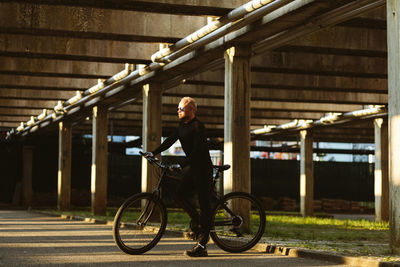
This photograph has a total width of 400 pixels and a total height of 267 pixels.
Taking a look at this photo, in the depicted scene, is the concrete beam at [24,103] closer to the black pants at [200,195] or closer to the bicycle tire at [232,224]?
the bicycle tire at [232,224]

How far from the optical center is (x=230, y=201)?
856cm

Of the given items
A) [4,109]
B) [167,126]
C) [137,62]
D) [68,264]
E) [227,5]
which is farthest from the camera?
[167,126]

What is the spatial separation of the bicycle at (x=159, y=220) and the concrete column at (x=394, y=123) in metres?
1.71

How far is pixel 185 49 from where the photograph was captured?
1480 cm

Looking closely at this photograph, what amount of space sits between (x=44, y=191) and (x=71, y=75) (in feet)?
80.0

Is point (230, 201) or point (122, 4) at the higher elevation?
point (122, 4)

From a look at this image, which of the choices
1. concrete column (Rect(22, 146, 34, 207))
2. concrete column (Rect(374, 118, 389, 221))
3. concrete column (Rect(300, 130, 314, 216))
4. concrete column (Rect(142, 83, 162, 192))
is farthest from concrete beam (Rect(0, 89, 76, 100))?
concrete column (Rect(22, 146, 34, 207))

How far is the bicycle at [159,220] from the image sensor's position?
798cm

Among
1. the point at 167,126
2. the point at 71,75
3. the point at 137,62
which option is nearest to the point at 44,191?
the point at 167,126

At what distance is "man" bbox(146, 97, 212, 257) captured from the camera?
320 inches

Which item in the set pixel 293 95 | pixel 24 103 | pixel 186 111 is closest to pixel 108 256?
pixel 186 111

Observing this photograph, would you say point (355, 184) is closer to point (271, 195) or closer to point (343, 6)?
point (271, 195)

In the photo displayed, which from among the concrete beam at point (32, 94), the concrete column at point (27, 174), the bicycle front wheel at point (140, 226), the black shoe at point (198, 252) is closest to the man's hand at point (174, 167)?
the bicycle front wheel at point (140, 226)

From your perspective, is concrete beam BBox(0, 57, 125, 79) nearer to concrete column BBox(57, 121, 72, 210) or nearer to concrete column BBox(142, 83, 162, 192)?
concrete column BBox(142, 83, 162, 192)
